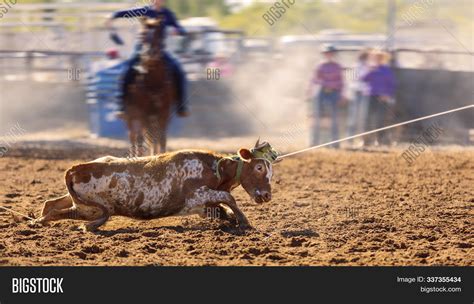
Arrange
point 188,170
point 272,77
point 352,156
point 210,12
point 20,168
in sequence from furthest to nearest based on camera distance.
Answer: point 210,12, point 272,77, point 352,156, point 20,168, point 188,170

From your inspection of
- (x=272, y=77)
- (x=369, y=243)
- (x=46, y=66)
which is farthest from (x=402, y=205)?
(x=46, y=66)

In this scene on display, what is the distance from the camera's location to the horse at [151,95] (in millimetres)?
12258

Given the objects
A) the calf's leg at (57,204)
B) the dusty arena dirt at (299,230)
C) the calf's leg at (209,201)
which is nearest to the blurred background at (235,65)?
the dusty arena dirt at (299,230)

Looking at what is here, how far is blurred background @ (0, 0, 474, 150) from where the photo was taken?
17891 millimetres

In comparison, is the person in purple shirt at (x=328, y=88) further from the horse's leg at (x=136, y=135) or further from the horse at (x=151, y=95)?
the horse's leg at (x=136, y=135)

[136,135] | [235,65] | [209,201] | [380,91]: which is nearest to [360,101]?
[380,91]

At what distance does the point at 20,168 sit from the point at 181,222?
206 inches

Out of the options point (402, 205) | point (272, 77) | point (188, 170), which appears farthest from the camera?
point (272, 77)

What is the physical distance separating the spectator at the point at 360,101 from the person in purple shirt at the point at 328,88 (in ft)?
1.33

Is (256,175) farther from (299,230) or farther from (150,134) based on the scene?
(150,134)

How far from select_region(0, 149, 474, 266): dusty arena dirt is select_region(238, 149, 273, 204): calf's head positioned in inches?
13.6

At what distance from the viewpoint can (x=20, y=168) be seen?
539 inches

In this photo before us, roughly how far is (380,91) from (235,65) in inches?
242
